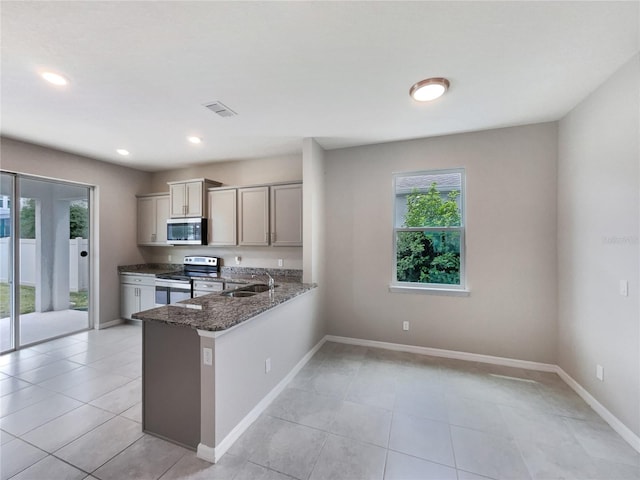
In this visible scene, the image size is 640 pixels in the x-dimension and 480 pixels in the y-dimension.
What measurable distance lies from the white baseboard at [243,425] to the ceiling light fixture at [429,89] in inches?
116

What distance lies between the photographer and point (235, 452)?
1781mm

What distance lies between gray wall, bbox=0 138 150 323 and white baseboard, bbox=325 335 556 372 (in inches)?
152

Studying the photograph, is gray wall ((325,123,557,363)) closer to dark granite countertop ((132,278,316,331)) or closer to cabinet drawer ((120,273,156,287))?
dark granite countertop ((132,278,316,331))

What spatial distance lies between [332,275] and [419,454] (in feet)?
7.29

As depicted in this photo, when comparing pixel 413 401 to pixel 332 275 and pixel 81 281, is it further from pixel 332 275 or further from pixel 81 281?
pixel 81 281

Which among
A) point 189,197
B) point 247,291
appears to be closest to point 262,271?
point 247,291

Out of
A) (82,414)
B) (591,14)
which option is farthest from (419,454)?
(591,14)

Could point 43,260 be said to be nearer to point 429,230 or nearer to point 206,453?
point 206,453

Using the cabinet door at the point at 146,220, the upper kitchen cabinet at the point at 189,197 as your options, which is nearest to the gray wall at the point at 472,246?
the upper kitchen cabinet at the point at 189,197

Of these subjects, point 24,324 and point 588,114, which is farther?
point 24,324

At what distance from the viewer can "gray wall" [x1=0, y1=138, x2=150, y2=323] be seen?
3.60 metres

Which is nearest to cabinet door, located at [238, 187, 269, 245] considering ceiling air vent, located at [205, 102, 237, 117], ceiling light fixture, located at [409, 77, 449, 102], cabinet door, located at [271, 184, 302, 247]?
cabinet door, located at [271, 184, 302, 247]

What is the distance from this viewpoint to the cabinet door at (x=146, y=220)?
15.5 feet

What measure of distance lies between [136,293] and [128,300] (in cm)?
24
